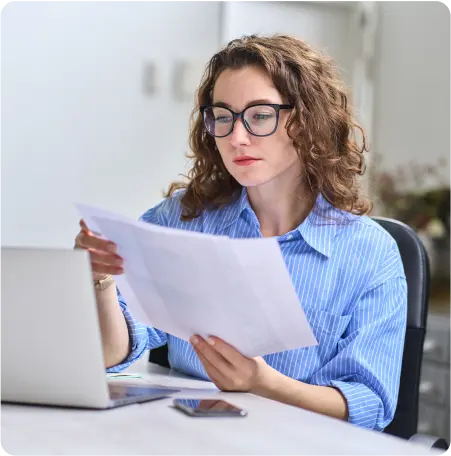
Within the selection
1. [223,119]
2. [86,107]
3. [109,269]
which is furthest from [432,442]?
[86,107]

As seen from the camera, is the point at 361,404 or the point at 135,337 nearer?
the point at 361,404

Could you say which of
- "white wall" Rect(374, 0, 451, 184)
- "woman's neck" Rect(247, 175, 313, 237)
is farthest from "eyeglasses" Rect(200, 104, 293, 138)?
"white wall" Rect(374, 0, 451, 184)

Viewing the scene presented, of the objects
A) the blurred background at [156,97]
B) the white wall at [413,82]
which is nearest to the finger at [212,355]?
the blurred background at [156,97]

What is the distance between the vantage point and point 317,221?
1.61 meters

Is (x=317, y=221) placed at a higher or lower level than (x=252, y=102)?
lower

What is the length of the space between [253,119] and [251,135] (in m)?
0.03

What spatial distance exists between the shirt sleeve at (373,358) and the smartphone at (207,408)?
1.08 feet

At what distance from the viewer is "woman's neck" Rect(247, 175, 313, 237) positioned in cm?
166

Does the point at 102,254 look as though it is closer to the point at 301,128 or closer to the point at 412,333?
the point at 301,128

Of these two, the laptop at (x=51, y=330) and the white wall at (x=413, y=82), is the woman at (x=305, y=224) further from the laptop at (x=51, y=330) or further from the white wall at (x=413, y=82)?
the white wall at (x=413, y=82)

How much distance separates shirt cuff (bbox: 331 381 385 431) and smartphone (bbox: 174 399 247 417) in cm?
32

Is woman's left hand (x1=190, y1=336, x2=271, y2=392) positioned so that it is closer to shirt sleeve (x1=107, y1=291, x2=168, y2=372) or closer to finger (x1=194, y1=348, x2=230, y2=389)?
finger (x1=194, y1=348, x2=230, y2=389)

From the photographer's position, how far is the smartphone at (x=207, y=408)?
1.10 meters

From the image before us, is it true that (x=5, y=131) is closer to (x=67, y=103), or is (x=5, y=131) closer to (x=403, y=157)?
(x=67, y=103)
